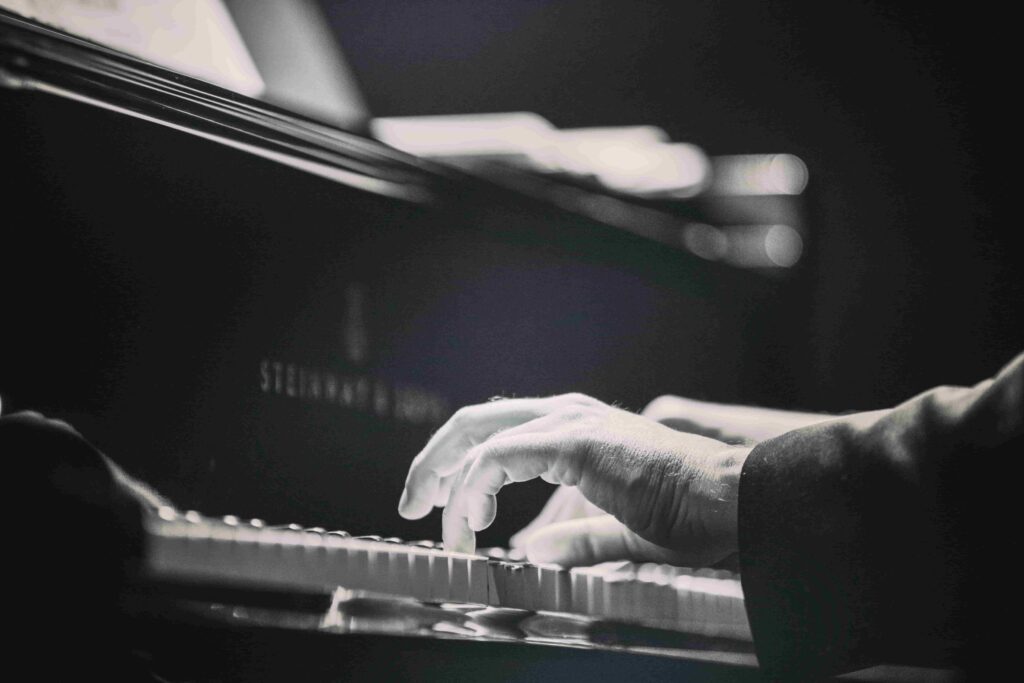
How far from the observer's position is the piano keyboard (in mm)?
764

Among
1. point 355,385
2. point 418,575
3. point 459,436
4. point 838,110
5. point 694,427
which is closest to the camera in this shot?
point 418,575

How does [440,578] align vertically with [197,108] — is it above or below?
below

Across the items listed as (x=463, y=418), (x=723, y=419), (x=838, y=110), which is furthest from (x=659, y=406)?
(x=838, y=110)

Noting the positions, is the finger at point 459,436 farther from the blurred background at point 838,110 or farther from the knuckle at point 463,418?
the blurred background at point 838,110

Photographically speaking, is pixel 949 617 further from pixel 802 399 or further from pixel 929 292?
pixel 929 292

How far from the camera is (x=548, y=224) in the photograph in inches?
54.5

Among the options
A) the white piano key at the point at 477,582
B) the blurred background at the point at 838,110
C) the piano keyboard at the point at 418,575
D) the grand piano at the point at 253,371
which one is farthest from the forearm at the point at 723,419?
the blurred background at the point at 838,110

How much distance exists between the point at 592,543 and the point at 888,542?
334 mm

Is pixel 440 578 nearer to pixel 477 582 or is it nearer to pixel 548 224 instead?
pixel 477 582

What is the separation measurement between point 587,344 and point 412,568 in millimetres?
622

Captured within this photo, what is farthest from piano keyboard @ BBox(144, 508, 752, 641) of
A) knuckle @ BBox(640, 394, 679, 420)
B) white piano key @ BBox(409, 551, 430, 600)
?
knuckle @ BBox(640, 394, 679, 420)

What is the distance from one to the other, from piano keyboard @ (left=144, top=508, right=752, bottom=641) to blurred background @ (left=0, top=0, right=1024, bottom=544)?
0.18m

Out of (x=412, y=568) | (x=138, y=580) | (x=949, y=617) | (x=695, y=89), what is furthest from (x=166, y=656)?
(x=695, y=89)

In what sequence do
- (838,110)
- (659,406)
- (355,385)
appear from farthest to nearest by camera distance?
(838,110) → (659,406) → (355,385)
